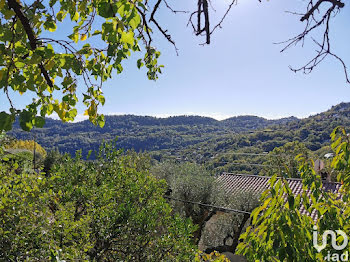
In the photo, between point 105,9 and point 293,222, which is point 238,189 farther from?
point 105,9

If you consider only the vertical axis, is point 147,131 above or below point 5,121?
above

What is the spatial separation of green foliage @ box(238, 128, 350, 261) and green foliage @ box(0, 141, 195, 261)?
1.58 meters

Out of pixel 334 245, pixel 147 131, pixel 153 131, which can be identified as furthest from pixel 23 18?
pixel 153 131

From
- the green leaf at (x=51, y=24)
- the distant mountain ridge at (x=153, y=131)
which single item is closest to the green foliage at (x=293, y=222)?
the green leaf at (x=51, y=24)

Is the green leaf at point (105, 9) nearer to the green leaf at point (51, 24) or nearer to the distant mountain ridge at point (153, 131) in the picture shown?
the green leaf at point (51, 24)

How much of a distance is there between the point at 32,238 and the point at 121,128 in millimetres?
142841

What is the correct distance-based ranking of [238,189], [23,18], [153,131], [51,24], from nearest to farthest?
[23,18] → [51,24] → [238,189] → [153,131]

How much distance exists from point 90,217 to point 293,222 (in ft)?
8.41

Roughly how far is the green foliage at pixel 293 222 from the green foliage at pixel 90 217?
1577 millimetres

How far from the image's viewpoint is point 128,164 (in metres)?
5.91

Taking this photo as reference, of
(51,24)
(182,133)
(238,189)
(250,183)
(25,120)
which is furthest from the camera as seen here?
(182,133)

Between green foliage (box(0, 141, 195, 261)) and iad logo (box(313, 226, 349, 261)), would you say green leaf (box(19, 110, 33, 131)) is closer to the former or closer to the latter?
green foliage (box(0, 141, 195, 261))

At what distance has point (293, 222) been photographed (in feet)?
5.58

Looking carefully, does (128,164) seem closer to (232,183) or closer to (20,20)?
(20,20)
